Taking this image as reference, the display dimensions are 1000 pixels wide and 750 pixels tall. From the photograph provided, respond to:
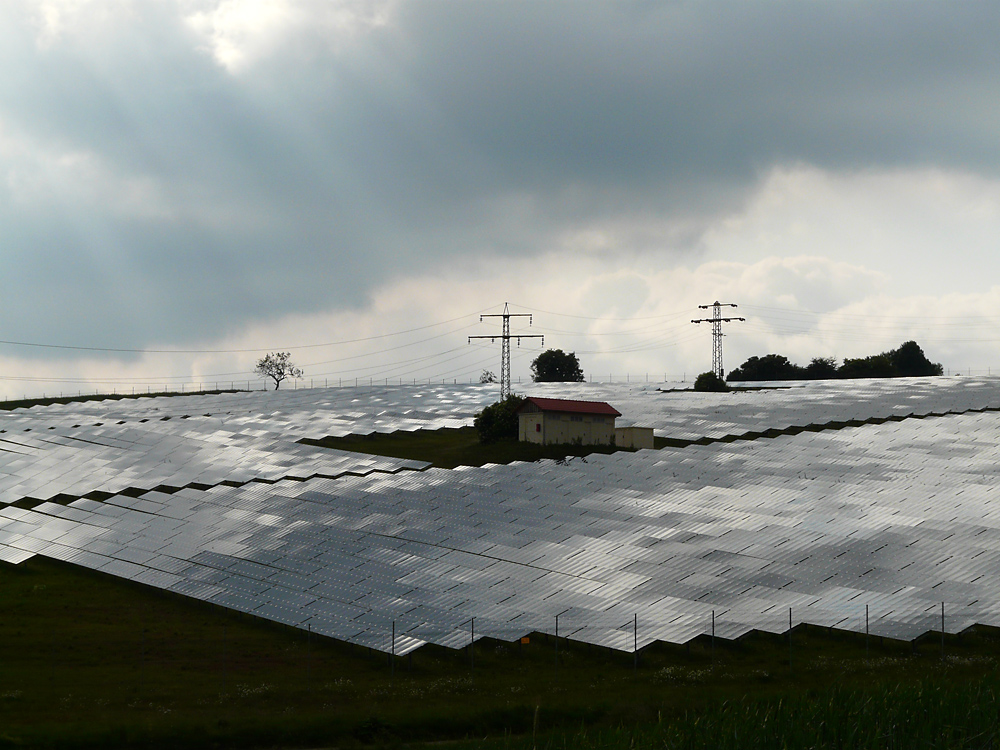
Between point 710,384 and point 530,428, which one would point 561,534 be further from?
point 710,384

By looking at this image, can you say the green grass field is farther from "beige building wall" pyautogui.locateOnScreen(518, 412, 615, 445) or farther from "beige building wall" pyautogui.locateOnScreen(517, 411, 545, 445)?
"beige building wall" pyautogui.locateOnScreen(517, 411, 545, 445)

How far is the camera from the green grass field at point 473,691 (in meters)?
34.1

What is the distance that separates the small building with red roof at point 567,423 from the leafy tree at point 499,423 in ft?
5.49

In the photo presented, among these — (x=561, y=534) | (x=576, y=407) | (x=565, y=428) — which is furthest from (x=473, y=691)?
(x=576, y=407)

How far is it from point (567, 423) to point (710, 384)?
72.2 metres

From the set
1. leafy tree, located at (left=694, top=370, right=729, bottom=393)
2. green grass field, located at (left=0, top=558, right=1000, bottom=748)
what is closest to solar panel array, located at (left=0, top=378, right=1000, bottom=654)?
green grass field, located at (left=0, top=558, right=1000, bottom=748)

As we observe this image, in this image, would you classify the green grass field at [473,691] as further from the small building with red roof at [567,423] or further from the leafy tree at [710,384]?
the leafy tree at [710,384]

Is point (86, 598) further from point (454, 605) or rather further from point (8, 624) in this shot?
point (454, 605)

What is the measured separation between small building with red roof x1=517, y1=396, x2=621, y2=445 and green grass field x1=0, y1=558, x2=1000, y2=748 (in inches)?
2299

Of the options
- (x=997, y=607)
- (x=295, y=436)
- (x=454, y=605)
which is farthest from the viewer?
(x=295, y=436)

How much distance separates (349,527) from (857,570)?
34.9 meters

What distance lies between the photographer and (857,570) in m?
58.0

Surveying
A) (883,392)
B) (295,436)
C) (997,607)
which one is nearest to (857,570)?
(997,607)

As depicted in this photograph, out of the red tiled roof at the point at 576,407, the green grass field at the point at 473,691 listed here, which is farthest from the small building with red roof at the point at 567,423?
the green grass field at the point at 473,691
